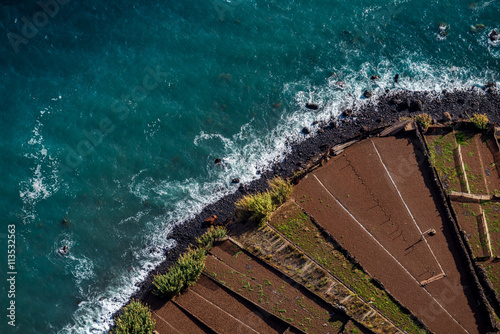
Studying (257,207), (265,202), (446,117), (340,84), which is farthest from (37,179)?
(446,117)

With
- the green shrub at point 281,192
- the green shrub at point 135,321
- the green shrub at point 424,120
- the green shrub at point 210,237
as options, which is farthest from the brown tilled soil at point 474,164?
the green shrub at point 135,321

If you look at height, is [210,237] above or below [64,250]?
below

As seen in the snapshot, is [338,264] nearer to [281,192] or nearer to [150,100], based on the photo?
[281,192]

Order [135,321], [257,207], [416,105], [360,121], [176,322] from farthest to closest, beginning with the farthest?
[416,105] < [360,121] < [257,207] < [176,322] < [135,321]

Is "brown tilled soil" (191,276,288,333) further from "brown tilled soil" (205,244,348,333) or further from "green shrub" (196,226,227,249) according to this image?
"green shrub" (196,226,227,249)

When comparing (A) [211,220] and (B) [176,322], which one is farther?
(A) [211,220]

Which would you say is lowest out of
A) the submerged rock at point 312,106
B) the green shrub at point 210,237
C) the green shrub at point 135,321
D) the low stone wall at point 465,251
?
the low stone wall at point 465,251

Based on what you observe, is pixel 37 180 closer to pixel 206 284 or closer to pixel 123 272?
pixel 123 272

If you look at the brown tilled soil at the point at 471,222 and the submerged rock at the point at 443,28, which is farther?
the submerged rock at the point at 443,28

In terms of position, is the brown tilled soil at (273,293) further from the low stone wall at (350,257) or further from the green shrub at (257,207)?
the low stone wall at (350,257)
